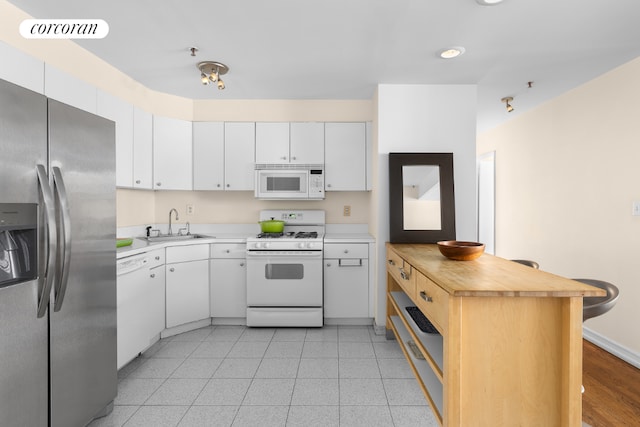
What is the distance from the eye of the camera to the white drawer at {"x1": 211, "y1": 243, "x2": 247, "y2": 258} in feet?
11.2

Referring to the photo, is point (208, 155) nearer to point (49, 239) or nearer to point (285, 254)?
point (285, 254)

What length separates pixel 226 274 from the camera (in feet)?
11.2

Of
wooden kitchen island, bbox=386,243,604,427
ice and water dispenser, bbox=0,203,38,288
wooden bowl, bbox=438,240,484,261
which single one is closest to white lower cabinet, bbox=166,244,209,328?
ice and water dispenser, bbox=0,203,38,288

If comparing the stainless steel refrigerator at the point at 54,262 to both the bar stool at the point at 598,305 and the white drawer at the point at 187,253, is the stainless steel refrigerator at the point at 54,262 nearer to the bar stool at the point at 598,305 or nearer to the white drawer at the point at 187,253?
the white drawer at the point at 187,253

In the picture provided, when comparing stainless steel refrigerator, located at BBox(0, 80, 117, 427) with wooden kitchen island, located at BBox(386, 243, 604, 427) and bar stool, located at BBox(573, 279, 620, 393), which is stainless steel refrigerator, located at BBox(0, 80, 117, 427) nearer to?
wooden kitchen island, located at BBox(386, 243, 604, 427)

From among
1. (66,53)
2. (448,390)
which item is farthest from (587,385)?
(66,53)

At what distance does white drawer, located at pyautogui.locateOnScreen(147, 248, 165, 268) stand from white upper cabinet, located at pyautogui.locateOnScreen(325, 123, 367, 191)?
6.02 ft

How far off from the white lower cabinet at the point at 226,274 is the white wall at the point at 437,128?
1437 millimetres

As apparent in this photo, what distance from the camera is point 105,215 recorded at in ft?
6.19

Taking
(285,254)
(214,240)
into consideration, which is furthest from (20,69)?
(285,254)

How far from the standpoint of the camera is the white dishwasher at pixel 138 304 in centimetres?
238

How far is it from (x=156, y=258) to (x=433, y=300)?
94.4 inches

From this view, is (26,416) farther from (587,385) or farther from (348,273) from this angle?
(587,385)

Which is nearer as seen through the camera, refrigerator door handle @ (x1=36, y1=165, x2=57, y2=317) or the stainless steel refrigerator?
Answer: the stainless steel refrigerator
